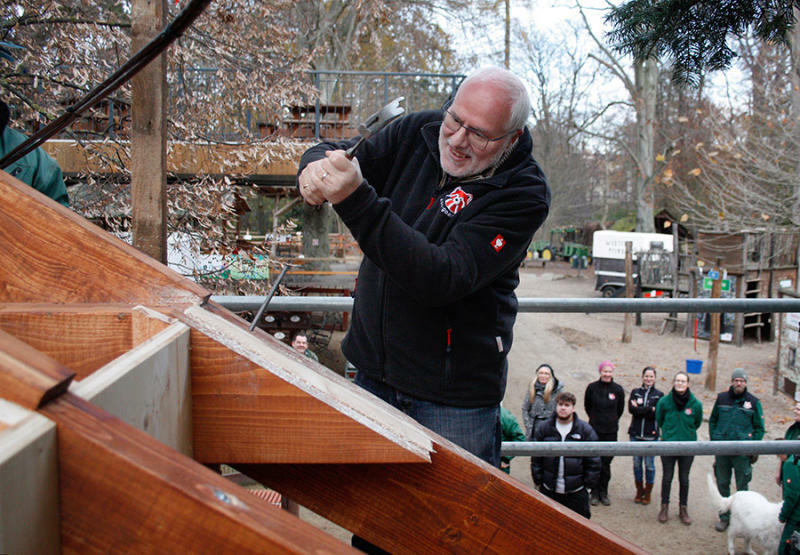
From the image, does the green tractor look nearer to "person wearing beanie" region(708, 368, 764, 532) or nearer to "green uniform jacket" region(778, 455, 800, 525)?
"person wearing beanie" region(708, 368, 764, 532)

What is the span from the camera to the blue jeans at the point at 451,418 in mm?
1868

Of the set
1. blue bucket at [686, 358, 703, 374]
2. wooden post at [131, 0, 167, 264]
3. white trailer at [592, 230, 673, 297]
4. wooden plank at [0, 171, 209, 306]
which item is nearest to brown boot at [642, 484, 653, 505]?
blue bucket at [686, 358, 703, 374]

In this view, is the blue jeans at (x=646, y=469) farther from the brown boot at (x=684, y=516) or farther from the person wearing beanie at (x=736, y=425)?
the person wearing beanie at (x=736, y=425)

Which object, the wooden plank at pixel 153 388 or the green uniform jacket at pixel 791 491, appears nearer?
the wooden plank at pixel 153 388

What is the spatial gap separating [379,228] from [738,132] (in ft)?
53.7

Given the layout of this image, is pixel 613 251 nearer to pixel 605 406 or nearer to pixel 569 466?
pixel 605 406

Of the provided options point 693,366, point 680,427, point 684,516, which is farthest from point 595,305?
point 693,366

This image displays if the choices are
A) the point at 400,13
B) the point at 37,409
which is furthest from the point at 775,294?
the point at 37,409

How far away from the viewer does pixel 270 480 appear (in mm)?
1150

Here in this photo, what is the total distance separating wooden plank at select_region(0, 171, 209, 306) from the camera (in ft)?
3.67

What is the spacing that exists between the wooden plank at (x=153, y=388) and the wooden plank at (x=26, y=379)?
0.05m

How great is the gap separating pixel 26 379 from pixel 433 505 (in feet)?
2.37

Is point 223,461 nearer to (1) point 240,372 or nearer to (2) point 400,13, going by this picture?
(1) point 240,372

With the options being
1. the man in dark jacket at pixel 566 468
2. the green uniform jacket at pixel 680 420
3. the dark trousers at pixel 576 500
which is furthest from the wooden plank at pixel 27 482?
the green uniform jacket at pixel 680 420
